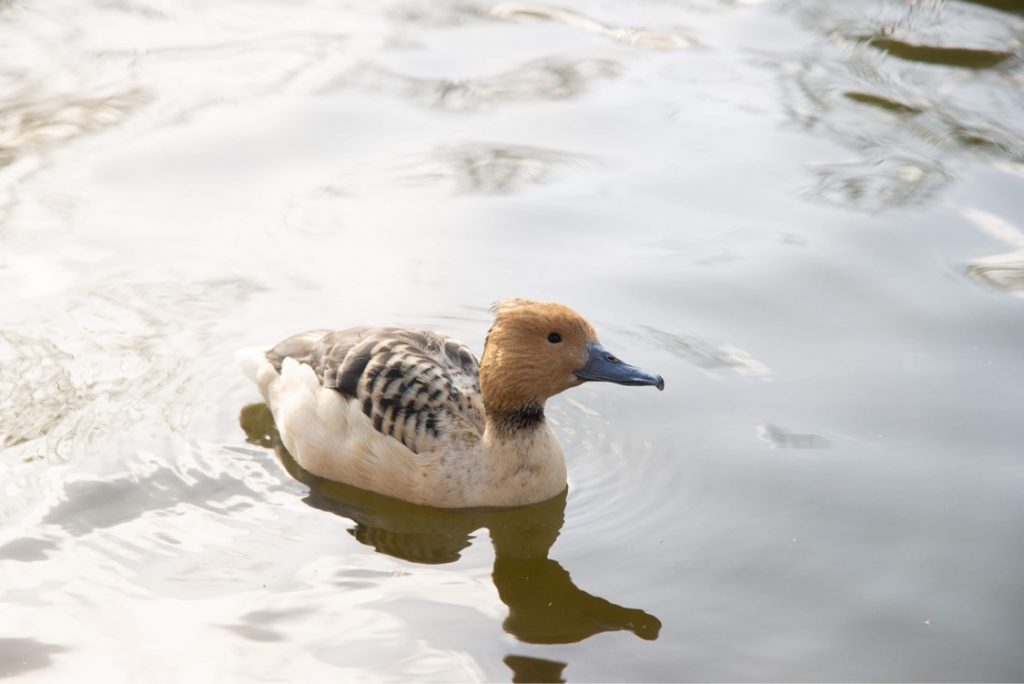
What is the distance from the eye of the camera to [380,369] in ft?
24.8

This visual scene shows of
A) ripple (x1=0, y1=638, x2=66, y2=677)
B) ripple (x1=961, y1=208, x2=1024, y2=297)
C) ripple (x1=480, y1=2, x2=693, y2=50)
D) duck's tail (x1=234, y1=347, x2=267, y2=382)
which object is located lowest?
ripple (x1=0, y1=638, x2=66, y2=677)

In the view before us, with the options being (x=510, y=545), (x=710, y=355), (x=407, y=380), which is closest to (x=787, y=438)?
(x=710, y=355)

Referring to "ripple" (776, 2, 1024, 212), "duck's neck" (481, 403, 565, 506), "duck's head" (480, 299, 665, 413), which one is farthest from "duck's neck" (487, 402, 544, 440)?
"ripple" (776, 2, 1024, 212)

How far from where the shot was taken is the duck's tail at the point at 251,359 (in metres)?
8.07

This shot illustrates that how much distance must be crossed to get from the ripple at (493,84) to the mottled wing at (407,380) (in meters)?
4.28

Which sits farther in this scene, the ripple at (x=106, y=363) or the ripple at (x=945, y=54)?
the ripple at (x=945, y=54)

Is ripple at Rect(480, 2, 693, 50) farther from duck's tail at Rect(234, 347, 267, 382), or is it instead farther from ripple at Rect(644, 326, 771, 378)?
duck's tail at Rect(234, 347, 267, 382)

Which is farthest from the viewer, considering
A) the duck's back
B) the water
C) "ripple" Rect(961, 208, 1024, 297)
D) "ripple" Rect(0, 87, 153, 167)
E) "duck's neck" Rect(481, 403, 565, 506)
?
"ripple" Rect(0, 87, 153, 167)

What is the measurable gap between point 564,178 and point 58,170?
12.2 ft

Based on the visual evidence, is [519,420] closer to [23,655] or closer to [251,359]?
[251,359]

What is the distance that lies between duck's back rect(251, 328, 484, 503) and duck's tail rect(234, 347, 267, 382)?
0.72 ft

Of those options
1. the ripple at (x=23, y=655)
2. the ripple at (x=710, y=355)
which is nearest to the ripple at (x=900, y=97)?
the ripple at (x=710, y=355)

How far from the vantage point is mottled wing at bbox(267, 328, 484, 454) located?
7.50 meters

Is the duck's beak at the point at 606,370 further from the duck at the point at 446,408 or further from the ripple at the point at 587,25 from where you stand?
the ripple at the point at 587,25
